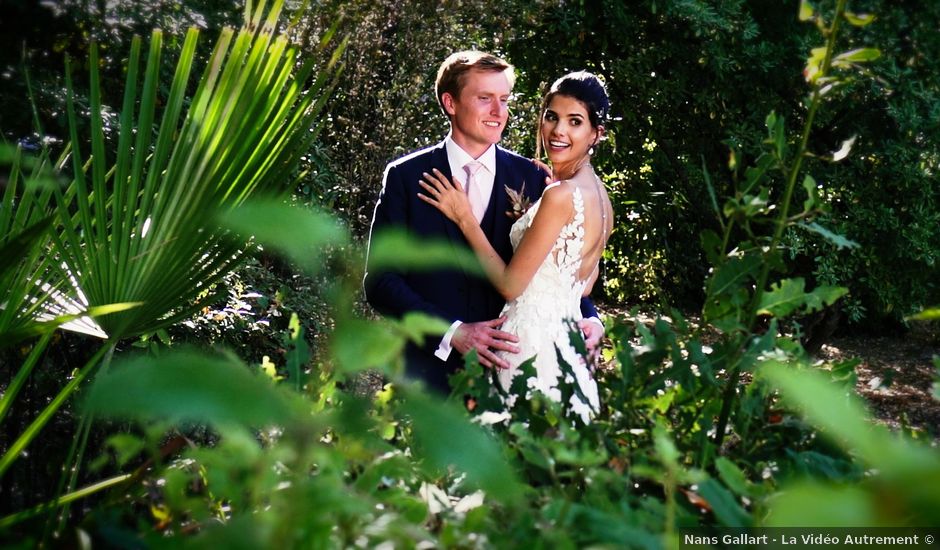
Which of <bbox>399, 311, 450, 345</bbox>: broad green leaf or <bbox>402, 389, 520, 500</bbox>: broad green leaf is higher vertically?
<bbox>399, 311, 450, 345</bbox>: broad green leaf

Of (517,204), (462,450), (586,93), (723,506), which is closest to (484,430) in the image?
(723,506)

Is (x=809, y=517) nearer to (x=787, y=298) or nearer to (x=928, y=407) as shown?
(x=787, y=298)

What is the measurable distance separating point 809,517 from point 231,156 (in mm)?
1758

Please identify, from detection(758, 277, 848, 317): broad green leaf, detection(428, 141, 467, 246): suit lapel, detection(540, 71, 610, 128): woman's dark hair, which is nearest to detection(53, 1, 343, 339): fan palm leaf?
detection(758, 277, 848, 317): broad green leaf

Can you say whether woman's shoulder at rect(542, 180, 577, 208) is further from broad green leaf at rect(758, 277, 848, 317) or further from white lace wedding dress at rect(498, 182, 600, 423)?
broad green leaf at rect(758, 277, 848, 317)

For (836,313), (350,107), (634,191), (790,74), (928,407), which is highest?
(790,74)

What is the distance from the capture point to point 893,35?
5.57m

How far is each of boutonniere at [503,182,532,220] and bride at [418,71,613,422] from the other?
0.06 meters

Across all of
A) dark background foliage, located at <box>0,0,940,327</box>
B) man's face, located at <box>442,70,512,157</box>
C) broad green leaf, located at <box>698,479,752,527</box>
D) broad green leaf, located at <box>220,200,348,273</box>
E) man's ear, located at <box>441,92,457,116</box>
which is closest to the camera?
broad green leaf, located at <box>220,200,348,273</box>

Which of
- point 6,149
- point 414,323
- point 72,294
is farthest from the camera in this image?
point 72,294

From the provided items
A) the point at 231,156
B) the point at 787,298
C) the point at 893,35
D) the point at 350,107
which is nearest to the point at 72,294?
the point at 231,156

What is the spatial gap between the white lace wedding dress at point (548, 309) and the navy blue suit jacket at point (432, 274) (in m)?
0.10

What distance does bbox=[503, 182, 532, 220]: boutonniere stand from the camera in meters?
3.73

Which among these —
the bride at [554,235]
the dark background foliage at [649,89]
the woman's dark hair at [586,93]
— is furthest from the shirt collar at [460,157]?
the dark background foliage at [649,89]
